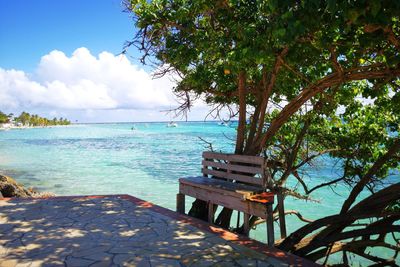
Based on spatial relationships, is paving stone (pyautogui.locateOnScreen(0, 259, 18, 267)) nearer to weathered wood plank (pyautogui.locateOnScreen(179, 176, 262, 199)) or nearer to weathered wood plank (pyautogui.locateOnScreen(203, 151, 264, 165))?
weathered wood plank (pyautogui.locateOnScreen(179, 176, 262, 199))

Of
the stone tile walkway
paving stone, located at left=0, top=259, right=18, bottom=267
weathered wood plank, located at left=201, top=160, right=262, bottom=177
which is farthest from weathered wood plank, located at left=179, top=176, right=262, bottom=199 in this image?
paving stone, located at left=0, top=259, right=18, bottom=267

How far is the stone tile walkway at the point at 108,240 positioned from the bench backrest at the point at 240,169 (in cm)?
121

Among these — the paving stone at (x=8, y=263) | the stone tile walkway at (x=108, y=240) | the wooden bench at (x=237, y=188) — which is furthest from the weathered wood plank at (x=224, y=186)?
the paving stone at (x=8, y=263)

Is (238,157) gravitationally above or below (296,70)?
below

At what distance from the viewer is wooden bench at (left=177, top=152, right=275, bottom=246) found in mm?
5250

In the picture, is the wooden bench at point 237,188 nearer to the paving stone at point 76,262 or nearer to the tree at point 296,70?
the tree at point 296,70

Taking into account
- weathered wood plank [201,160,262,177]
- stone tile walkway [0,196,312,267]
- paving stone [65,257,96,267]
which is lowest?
paving stone [65,257,96,267]

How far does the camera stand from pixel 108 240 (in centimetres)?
503

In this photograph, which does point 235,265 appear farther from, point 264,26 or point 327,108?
point 327,108

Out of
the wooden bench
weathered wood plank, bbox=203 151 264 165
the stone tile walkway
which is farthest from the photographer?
weathered wood plank, bbox=203 151 264 165

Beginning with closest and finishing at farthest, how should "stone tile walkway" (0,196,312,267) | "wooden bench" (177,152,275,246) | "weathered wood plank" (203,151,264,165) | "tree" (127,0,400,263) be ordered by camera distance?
1. "tree" (127,0,400,263)
2. "stone tile walkway" (0,196,312,267)
3. "wooden bench" (177,152,275,246)
4. "weathered wood plank" (203,151,264,165)

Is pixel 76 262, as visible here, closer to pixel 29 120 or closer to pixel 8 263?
pixel 8 263

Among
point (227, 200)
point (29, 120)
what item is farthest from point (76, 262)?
point (29, 120)

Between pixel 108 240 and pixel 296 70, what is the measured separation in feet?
13.2
